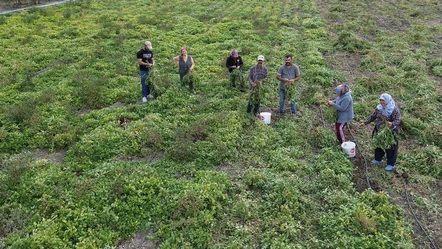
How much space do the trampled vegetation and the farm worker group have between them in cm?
40

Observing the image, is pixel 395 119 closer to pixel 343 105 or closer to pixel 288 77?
pixel 343 105

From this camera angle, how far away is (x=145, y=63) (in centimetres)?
1167

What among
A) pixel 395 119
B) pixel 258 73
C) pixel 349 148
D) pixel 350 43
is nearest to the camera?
pixel 395 119

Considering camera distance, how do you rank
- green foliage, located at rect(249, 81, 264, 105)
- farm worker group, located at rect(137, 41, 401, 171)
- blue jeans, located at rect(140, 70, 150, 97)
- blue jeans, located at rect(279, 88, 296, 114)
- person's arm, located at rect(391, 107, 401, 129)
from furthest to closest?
blue jeans, located at rect(140, 70, 150, 97) → blue jeans, located at rect(279, 88, 296, 114) → green foliage, located at rect(249, 81, 264, 105) → farm worker group, located at rect(137, 41, 401, 171) → person's arm, located at rect(391, 107, 401, 129)

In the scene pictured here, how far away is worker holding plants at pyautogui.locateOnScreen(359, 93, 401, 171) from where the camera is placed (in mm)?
8281

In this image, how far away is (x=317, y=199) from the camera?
8039 mm

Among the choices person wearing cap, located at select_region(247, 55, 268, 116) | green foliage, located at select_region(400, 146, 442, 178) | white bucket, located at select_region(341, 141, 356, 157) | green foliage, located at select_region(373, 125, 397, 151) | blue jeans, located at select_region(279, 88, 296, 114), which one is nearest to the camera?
green foliage, located at select_region(373, 125, 397, 151)

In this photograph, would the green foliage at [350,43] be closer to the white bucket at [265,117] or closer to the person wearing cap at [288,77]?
the person wearing cap at [288,77]

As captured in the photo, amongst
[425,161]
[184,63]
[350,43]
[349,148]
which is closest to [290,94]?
[349,148]

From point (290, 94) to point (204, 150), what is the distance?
11.2 ft

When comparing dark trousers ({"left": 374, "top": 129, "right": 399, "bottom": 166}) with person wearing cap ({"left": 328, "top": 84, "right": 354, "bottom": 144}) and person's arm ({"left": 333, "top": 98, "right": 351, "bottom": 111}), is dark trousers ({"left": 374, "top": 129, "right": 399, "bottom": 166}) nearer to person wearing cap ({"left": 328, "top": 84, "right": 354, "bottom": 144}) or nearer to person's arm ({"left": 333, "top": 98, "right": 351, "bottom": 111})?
person wearing cap ({"left": 328, "top": 84, "right": 354, "bottom": 144})

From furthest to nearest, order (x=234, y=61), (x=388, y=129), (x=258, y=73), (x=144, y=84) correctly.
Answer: (x=234, y=61) → (x=144, y=84) → (x=258, y=73) → (x=388, y=129)

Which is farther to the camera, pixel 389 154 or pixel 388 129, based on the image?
pixel 389 154

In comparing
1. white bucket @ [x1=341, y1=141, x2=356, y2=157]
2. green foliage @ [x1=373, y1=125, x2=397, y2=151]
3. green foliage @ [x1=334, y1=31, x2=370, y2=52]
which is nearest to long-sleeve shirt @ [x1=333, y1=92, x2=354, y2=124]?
white bucket @ [x1=341, y1=141, x2=356, y2=157]
